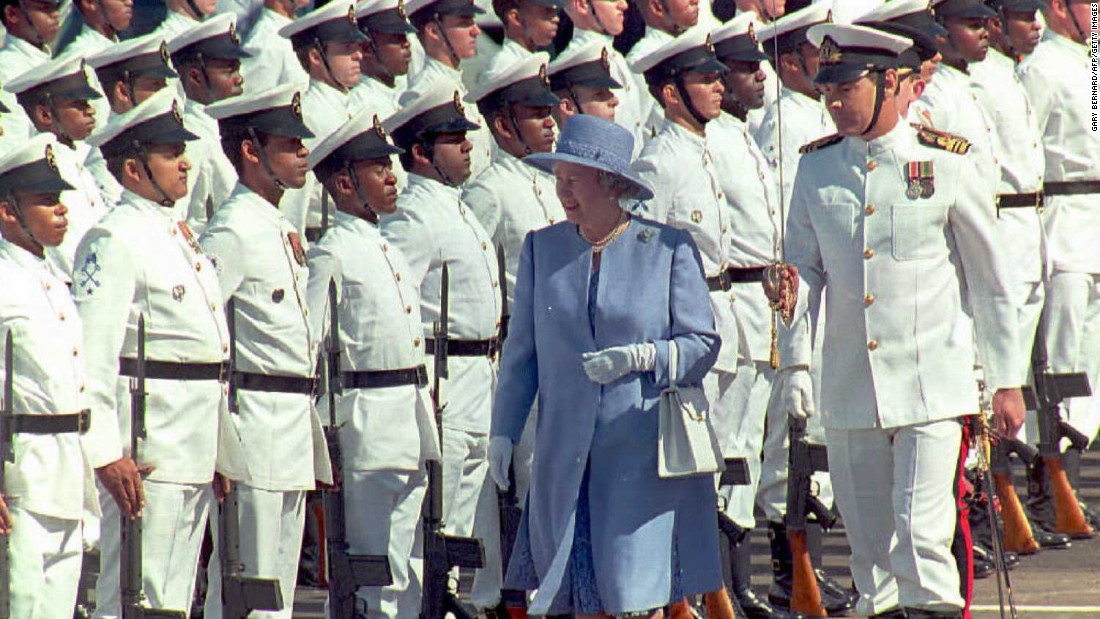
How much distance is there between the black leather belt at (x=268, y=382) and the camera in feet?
33.9

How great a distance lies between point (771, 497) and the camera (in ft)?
41.9

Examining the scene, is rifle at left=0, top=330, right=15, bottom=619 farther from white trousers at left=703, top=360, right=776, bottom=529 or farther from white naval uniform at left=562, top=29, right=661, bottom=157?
white naval uniform at left=562, top=29, right=661, bottom=157

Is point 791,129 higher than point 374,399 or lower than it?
higher

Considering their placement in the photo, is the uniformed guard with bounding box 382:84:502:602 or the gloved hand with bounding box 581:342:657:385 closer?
the gloved hand with bounding box 581:342:657:385

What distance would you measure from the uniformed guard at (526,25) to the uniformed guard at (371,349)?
3380mm

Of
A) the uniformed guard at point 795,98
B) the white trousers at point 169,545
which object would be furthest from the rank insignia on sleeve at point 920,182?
the uniformed guard at point 795,98

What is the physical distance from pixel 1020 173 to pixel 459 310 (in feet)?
11.2

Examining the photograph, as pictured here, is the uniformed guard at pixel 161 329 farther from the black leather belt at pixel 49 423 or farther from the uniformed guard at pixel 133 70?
the uniformed guard at pixel 133 70

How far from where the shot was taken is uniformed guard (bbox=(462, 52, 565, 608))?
12.1 m

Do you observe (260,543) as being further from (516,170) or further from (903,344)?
(516,170)

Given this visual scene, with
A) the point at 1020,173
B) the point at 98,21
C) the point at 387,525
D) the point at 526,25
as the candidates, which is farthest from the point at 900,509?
the point at 98,21

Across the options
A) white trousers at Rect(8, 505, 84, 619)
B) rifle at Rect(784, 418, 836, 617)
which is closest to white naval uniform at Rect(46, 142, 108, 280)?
white trousers at Rect(8, 505, 84, 619)

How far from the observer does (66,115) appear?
11328 mm

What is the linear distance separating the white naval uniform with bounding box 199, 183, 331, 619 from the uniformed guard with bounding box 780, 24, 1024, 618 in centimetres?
188
